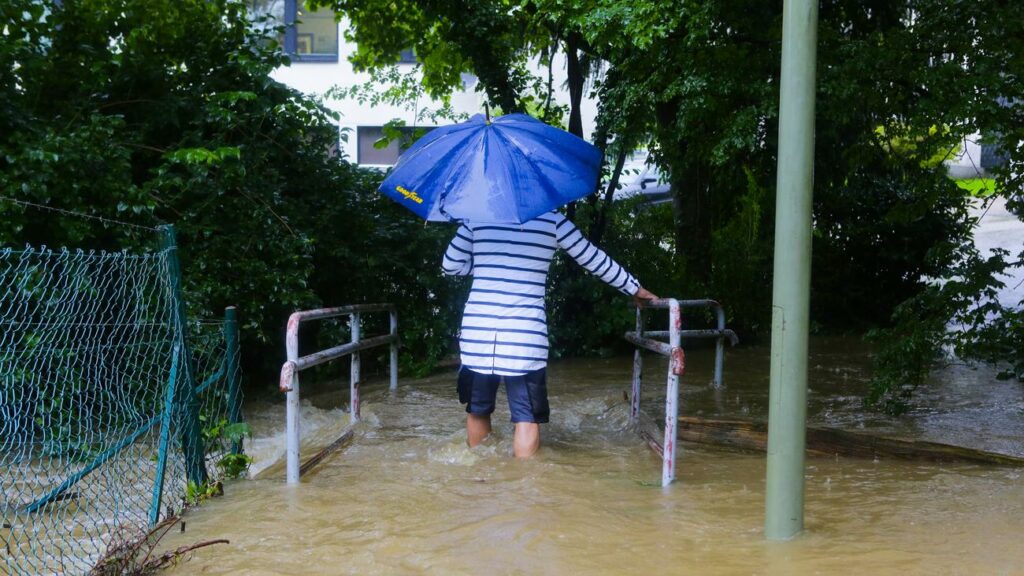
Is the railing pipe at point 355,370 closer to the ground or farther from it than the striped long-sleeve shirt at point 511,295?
closer to the ground

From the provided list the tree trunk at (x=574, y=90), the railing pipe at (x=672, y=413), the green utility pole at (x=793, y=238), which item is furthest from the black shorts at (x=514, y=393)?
the tree trunk at (x=574, y=90)

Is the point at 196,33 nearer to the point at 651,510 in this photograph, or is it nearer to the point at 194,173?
the point at 194,173

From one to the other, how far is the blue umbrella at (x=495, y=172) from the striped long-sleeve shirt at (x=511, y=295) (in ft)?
0.70

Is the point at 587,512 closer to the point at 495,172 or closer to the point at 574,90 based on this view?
the point at 495,172

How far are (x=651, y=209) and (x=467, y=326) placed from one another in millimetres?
8157

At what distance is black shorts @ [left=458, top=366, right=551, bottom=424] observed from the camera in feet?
18.0

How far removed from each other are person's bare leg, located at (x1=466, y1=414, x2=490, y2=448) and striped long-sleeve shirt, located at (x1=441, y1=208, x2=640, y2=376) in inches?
18.6

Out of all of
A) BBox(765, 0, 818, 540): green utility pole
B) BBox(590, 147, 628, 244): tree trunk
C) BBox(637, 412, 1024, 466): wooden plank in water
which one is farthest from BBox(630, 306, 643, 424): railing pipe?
BBox(590, 147, 628, 244): tree trunk

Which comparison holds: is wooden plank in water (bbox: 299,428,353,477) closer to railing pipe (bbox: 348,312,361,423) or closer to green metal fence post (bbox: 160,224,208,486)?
railing pipe (bbox: 348,312,361,423)

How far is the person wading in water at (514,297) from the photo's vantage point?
17.6 feet

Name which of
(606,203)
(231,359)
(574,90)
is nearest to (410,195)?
(231,359)

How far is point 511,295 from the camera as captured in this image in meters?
5.37

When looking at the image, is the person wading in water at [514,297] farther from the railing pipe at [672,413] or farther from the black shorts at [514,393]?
the railing pipe at [672,413]

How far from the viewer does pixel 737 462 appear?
6027mm
